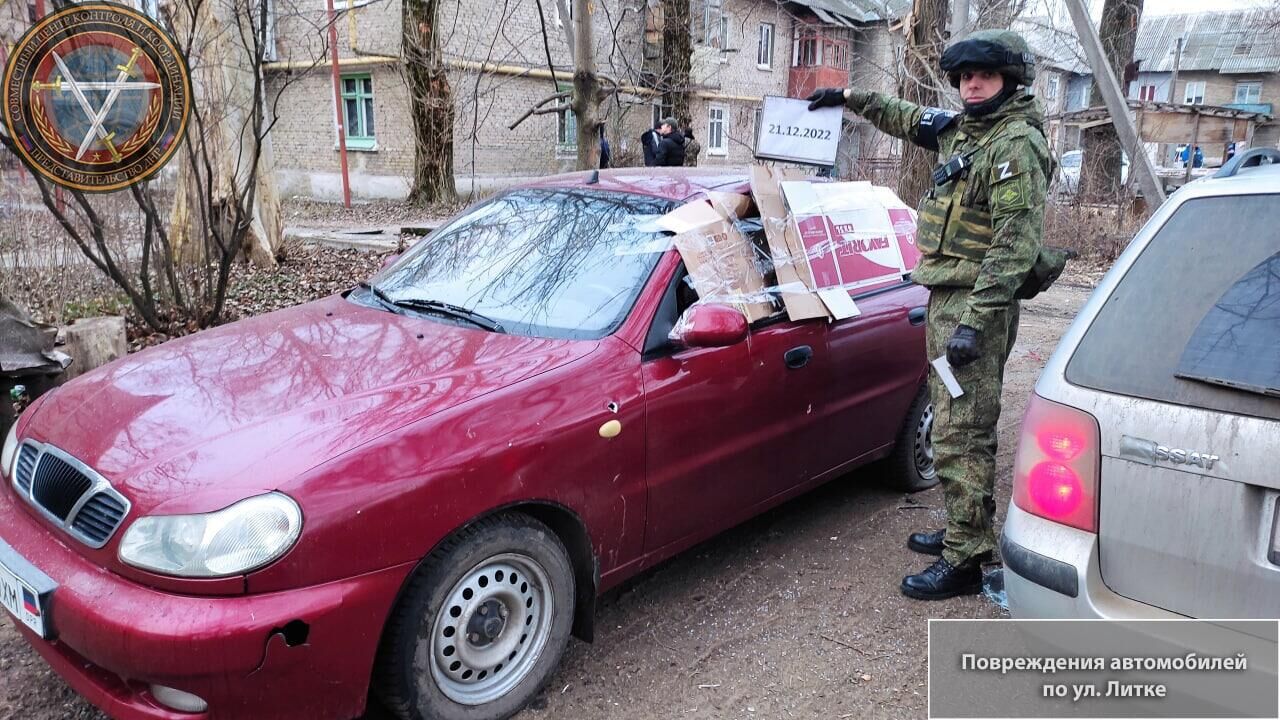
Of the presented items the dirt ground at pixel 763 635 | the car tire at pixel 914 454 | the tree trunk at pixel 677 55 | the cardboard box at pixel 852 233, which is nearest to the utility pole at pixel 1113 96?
the cardboard box at pixel 852 233

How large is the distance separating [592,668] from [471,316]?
1339 millimetres

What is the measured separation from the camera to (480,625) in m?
2.70

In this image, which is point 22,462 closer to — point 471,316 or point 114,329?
point 471,316

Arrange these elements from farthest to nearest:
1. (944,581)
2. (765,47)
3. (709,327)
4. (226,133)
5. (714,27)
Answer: (765,47)
(714,27)
(226,133)
(944,581)
(709,327)

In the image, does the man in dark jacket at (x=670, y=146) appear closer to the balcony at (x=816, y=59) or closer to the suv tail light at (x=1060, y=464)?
the suv tail light at (x=1060, y=464)

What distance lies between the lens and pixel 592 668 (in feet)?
10.3

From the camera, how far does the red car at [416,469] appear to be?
2.26m

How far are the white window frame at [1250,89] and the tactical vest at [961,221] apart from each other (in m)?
62.0

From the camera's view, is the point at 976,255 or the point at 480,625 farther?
the point at 976,255

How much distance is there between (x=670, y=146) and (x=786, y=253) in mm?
8339

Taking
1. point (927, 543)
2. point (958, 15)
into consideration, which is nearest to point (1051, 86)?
point (958, 15)

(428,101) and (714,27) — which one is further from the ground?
(714,27)

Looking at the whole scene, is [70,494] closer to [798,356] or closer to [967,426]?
[798,356]

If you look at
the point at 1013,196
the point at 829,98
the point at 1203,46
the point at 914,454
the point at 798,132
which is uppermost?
the point at 1203,46
